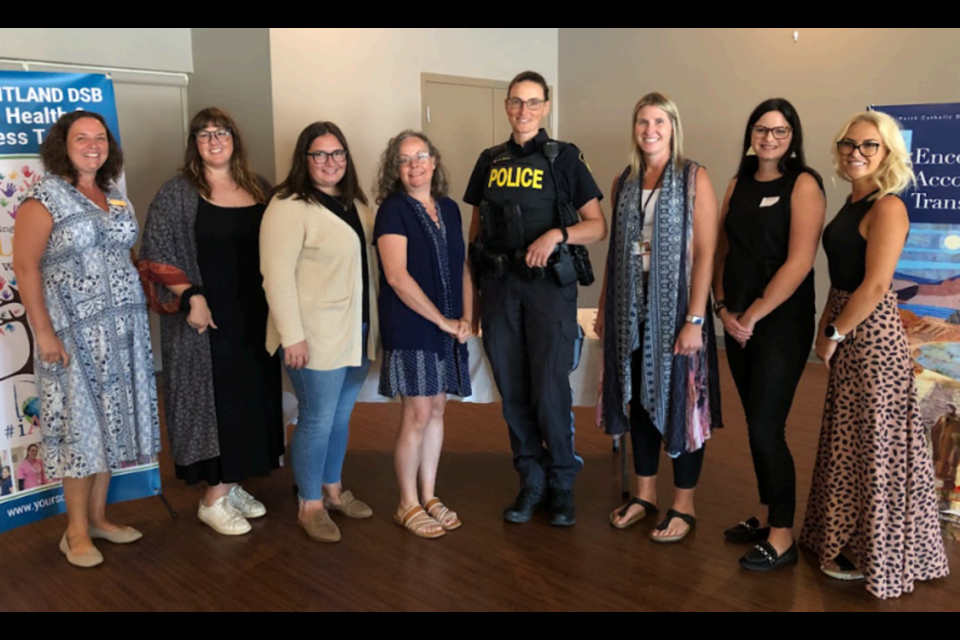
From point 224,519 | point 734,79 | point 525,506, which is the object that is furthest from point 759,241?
point 734,79

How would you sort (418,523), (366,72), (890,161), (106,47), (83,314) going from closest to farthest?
(890,161) < (83,314) < (418,523) < (106,47) < (366,72)

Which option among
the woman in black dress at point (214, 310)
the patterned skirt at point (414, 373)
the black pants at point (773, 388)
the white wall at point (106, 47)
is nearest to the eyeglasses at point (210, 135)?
the woman in black dress at point (214, 310)

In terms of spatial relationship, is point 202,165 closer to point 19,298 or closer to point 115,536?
point 19,298

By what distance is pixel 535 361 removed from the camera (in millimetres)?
3055

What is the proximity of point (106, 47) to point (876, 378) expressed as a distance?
4725 mm

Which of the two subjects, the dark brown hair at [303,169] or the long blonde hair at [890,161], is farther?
the dark brown hair at [303,169]

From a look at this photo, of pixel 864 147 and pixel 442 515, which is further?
pixel 442 515

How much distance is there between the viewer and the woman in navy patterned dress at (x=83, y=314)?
2.71 metres

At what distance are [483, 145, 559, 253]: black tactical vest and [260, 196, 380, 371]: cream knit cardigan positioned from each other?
1.70ft

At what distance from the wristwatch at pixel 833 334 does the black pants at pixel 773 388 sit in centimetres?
8

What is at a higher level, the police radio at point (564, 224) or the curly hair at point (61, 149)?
the curly hair at point (61, 149)

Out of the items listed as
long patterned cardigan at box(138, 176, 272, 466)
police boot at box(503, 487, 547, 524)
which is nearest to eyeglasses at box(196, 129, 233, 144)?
long patterned cardigan at box(138, 176, 272, 466)

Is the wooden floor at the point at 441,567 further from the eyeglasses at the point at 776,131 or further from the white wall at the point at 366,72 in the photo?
the white wall at the point at 366,72
